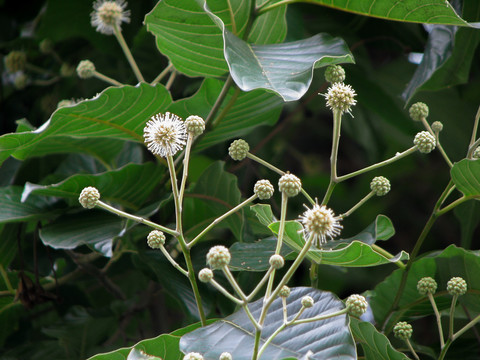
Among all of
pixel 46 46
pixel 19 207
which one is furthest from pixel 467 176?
pixel 46 46

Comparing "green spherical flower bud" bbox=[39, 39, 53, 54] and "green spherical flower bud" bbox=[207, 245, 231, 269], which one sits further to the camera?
"green spherical flower bud" bbox=[39, 39, 53, 54]

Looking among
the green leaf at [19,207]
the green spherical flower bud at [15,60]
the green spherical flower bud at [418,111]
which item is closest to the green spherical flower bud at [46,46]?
the green spherical flower bud at [15,60]

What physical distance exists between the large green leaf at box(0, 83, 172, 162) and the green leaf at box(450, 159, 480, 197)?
566mm

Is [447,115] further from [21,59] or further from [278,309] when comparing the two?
[21,59]

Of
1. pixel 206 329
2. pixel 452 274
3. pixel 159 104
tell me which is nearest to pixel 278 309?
pixel 206 329

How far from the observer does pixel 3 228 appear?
4.51ft

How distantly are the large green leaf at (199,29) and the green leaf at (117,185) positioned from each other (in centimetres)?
24

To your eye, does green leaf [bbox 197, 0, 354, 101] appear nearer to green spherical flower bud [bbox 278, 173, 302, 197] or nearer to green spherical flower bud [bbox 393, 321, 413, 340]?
green spherical flower bud [bbox 278, 173, 302, 197]

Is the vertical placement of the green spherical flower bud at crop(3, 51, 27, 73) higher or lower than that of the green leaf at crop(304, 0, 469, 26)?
lower

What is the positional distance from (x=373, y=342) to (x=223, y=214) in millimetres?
461

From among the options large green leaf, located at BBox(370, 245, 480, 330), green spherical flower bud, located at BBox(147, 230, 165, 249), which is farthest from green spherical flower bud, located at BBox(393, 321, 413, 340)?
green spherical flower bud, located at BBox(147, 230, 165, 249)

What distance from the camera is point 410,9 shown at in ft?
3.36

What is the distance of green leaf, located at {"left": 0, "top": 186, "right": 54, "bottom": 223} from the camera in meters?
1.19

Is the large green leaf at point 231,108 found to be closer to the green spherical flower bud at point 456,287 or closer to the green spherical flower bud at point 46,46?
the green spherical flower bud at point 456,287
